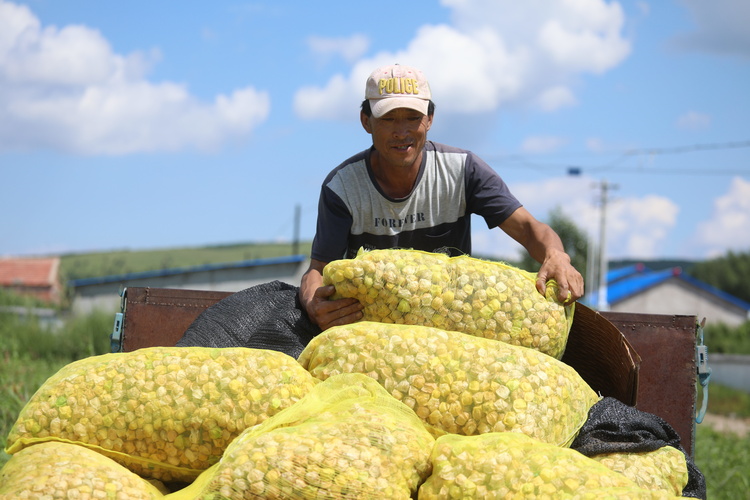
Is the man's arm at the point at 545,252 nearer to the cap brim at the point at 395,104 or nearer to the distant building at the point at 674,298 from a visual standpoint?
the cap brim at the point at 395,104

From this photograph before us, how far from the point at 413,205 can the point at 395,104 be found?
0.47 metres

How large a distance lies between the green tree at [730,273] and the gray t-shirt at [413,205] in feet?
190

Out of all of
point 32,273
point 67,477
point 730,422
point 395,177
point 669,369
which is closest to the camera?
point 67,477

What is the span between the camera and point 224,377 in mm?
2311

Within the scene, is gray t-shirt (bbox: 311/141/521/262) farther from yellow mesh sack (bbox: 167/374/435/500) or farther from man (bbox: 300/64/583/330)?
yellow mesh sack (bbox: 167/374/435/500)

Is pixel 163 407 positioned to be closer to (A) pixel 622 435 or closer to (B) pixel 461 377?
(B) pixel 461 377

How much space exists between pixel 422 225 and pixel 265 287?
70cm

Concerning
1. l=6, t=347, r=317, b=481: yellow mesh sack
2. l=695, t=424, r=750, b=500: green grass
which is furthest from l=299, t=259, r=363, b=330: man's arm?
l=695, t=424, r=750, b=500: green grass

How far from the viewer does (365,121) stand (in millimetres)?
3639

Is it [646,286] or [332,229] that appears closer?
[332,229]

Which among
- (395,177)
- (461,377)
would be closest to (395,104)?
(395,177)

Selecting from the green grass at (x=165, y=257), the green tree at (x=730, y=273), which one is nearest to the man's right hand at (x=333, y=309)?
the green grass at (x=165, y=257)

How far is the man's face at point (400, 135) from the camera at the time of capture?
3342mm

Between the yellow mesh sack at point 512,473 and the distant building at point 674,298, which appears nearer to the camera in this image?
the yellow mesh sack at point 512,473
